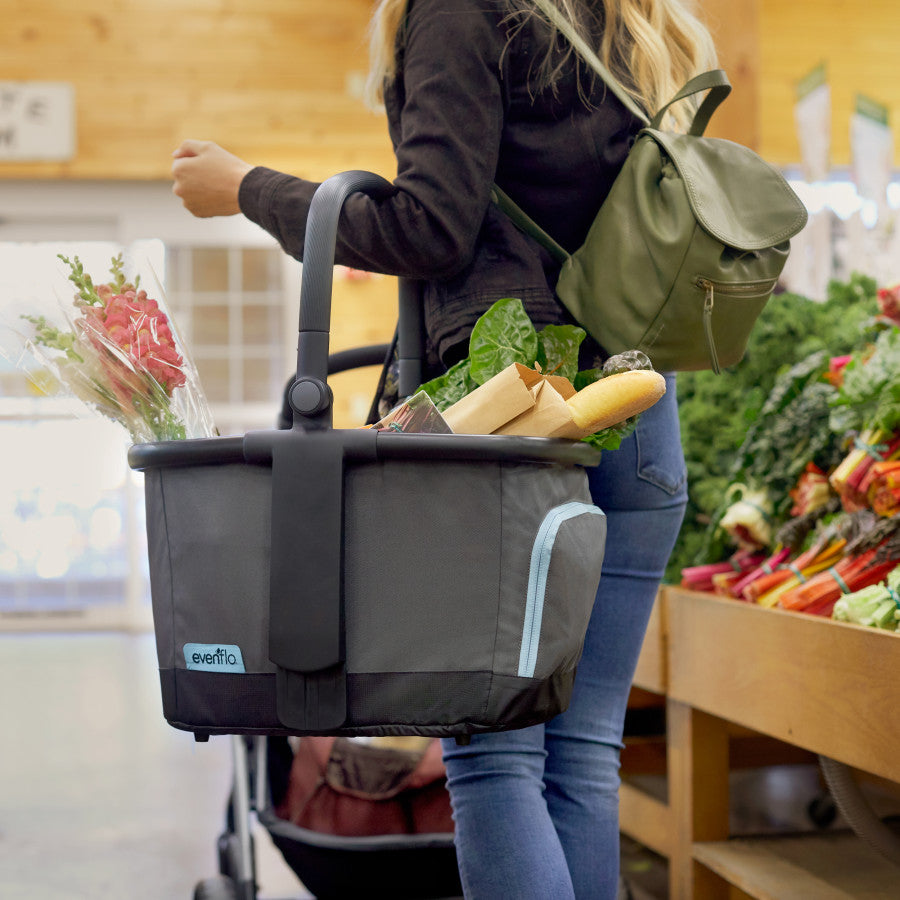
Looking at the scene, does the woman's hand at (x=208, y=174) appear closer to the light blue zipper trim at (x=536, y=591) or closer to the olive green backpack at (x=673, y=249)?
the olive green backpack at (x=673, y=249)

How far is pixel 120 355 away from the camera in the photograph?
86cm

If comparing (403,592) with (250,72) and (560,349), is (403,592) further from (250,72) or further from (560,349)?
(250,72)

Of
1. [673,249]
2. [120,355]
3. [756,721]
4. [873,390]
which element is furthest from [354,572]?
[873,390]

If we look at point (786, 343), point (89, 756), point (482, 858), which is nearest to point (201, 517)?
point (482, 858)

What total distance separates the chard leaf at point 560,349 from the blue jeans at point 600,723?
0.13 meters

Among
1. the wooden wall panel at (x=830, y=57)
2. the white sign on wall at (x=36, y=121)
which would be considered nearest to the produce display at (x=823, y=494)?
the wooden wall panel at (x=830, y=57)

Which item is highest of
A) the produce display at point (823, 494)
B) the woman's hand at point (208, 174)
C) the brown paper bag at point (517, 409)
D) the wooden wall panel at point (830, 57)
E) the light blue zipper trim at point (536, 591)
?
the wooden wall panel at point (830, 57)

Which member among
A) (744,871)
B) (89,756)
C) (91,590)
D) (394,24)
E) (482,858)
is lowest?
(91,590)

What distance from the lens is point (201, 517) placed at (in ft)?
2.55

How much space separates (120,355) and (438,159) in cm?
30

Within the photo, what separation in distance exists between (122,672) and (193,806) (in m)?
2.07

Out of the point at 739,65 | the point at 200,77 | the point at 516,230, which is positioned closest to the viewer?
the point at 516,230

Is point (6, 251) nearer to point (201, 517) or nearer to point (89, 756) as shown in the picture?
point (89, 756)

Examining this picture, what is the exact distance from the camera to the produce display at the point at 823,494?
62.2 inches
